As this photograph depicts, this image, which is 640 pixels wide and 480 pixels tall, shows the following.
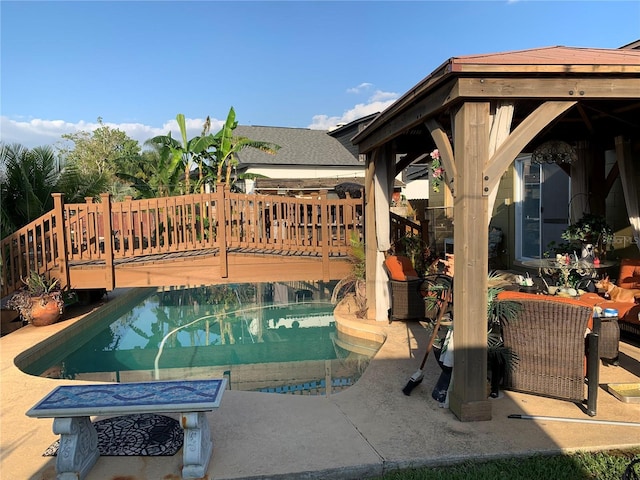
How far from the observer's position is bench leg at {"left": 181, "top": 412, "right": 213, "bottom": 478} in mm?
2824

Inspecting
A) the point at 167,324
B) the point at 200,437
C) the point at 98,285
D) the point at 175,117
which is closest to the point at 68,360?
the point at 98,285

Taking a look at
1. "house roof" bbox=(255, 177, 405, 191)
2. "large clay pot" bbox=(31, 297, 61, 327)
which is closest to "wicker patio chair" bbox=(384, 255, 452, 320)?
"large clay pot" bbox=(31, 297, 61, 327)

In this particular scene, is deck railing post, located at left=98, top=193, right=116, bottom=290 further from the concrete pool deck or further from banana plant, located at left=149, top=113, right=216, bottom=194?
banana plant, located at left=149, top=113, right=216, bottom=194

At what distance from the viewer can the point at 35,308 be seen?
747 cm

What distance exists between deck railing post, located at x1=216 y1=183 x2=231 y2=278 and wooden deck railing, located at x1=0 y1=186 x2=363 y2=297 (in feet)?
0.06

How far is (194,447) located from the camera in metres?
2.85

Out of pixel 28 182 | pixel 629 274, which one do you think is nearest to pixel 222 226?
pixel 28 182

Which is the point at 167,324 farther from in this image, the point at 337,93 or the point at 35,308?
the point at 337,93

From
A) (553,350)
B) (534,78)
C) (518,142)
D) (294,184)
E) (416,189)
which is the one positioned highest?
(416,189)

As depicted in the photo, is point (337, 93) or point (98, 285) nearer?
point (98, 285)

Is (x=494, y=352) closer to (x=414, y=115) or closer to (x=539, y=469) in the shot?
(x=539, y=469)

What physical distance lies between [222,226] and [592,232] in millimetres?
6232

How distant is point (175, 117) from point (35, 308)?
9982mm

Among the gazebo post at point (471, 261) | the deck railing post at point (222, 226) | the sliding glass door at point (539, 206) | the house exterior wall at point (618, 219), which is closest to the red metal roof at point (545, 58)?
the gazebo post at point (471, 261)
